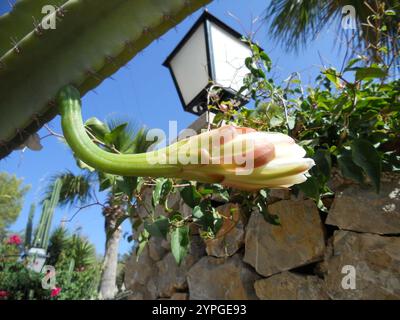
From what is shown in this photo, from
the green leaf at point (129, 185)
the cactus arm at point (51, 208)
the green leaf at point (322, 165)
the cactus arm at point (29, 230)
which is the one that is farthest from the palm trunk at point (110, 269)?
the green leaf at point (322, 165)

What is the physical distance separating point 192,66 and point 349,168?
29.8 inches

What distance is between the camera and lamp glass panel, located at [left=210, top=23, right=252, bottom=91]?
1.24 m

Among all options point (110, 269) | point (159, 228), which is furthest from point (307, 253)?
point (110, 269)

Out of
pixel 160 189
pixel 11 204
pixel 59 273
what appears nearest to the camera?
pixel 160 189

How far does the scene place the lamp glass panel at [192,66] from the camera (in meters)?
1.26

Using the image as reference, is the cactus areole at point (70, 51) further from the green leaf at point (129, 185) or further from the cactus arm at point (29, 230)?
the cactus arm at point (29, 230)

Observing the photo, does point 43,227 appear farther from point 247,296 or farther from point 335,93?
point 335,93

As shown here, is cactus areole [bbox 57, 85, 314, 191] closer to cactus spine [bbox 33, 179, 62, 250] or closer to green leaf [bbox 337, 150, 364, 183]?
green leaf [bbox 337, 150, 364, 183]

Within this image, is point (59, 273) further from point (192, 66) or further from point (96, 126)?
point (96, 126)

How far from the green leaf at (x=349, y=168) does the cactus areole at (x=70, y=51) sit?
492 mm

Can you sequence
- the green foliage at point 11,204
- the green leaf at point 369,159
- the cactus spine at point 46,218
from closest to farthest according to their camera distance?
the green leaf at point 369,159
the cactus spine at point 46,218
the green foliage at point 11,204

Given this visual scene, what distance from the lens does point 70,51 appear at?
1.80 feet

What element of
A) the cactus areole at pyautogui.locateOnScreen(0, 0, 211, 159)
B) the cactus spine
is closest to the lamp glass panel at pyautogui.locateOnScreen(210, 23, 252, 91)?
the cactus areole at pyautogui.locateOnScreen(0, 0, 211, 159)

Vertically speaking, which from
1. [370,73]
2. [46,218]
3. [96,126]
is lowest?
[96,126]
